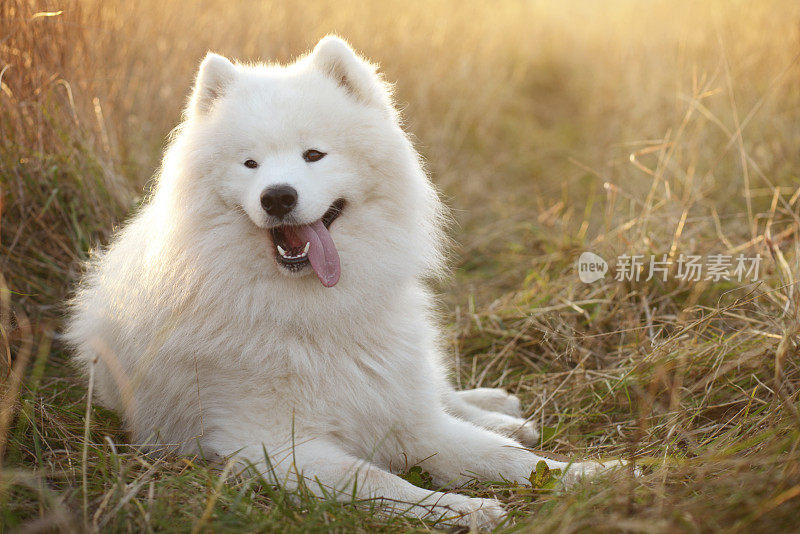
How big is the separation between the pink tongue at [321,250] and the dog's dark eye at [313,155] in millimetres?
236

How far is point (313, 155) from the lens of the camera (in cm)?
247

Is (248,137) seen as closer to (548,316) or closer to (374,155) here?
(374,155)

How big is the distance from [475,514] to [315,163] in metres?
1.36

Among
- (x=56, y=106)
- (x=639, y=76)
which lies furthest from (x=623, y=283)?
(x=639, y=76)

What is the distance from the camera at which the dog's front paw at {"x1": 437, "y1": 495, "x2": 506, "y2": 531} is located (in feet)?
7.02

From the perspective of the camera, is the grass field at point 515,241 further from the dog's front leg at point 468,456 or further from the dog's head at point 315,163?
the dog's head at point 315,163

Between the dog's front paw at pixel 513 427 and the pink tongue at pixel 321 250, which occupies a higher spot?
the pink tongue at pixel 321 250

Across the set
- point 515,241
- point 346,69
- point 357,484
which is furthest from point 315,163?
point 515,241

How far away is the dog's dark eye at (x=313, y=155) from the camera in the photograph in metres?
2.46

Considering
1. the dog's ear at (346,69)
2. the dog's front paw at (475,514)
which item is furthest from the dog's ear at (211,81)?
the dog's front paw at (475,514)

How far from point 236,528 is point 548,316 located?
2263 millimetres

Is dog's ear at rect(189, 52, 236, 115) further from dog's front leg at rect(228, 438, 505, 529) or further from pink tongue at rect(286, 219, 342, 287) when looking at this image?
dog's front leg at rect(228, 438, 505, 529)
